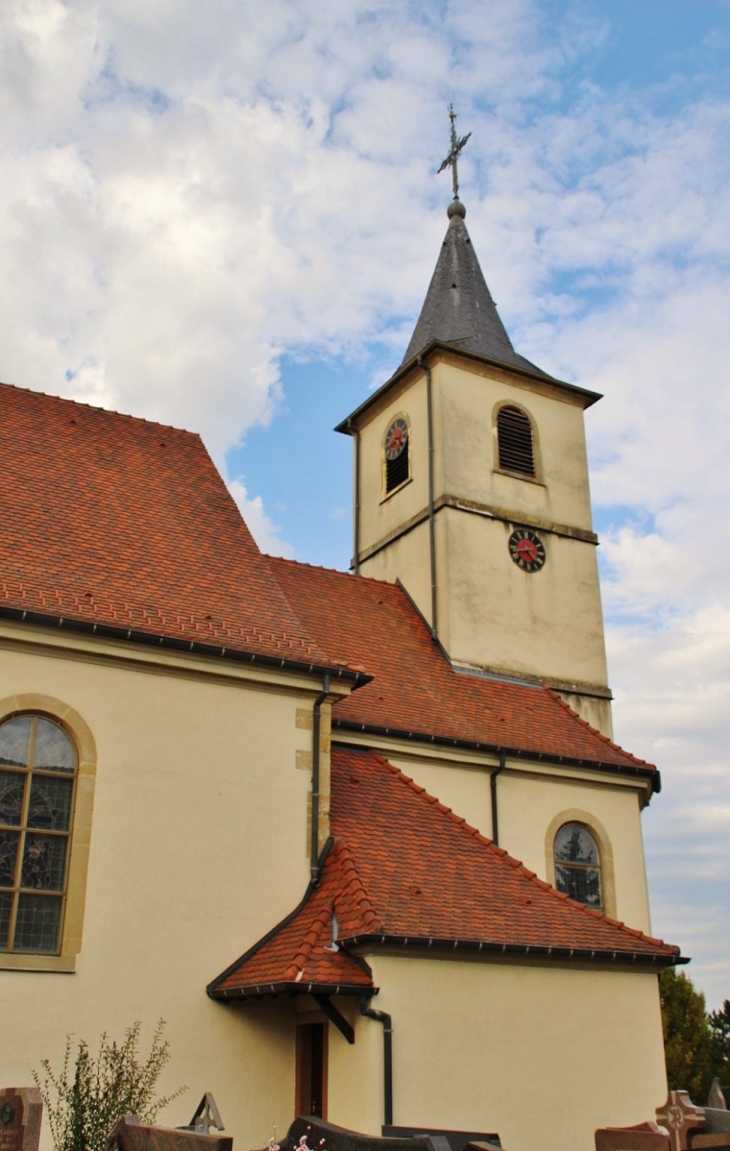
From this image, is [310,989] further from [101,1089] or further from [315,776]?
[315,776]

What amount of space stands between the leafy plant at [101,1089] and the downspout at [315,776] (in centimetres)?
240

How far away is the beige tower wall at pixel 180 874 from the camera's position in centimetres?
1099

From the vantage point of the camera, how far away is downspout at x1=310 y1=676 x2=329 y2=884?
1269 cm

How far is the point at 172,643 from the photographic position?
12383 mm

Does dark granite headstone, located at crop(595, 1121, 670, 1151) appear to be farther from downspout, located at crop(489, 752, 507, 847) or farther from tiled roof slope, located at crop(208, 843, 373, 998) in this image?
downspout, located at crop(489, 752, 507, 847)

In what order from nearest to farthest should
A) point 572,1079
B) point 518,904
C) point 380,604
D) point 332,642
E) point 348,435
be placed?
point 572,1079 → point 518,904 → point 332,642 → point 380,604 → point 348,435

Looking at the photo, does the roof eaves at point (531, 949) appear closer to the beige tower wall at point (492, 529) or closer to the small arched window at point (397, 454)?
the beige tower wall at point (492, 529)

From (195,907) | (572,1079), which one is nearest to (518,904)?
(572,1079)

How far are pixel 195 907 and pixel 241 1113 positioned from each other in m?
2.02

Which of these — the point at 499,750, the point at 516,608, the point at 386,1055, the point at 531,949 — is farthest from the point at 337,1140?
the point at 516,608

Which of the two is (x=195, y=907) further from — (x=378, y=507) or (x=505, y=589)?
(x=378, y=507)

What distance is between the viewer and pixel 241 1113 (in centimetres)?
1126

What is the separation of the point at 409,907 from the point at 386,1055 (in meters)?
1.48

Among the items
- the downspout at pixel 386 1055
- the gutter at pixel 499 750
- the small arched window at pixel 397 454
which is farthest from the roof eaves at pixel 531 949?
the small arched window at pixel 397 454
